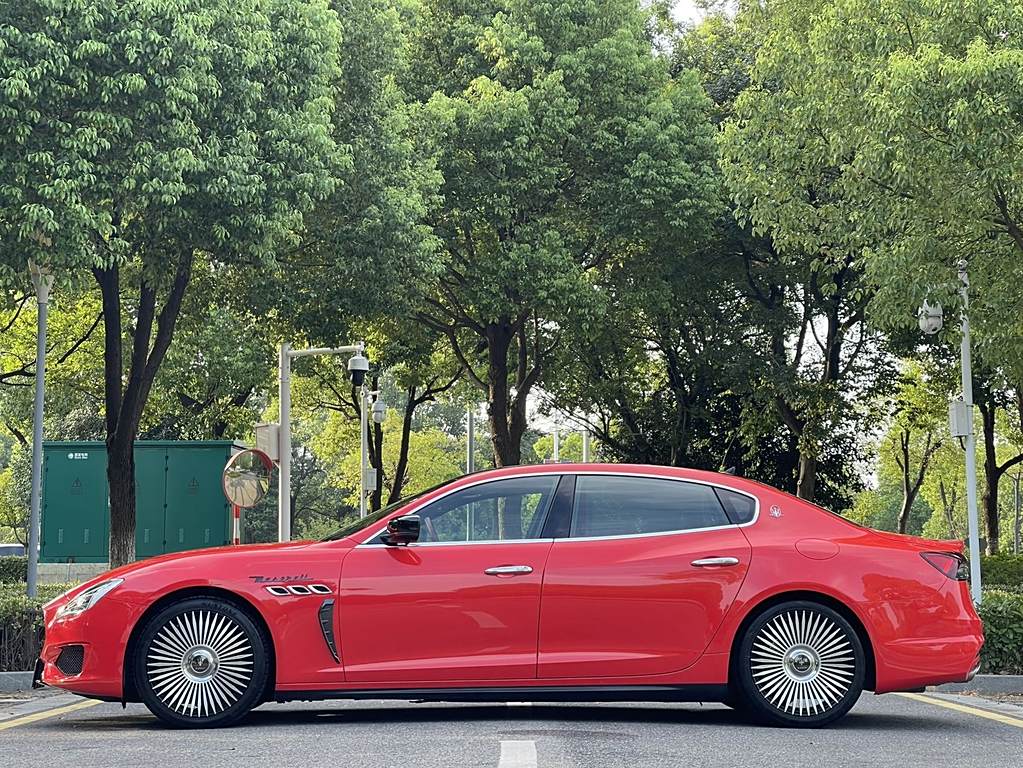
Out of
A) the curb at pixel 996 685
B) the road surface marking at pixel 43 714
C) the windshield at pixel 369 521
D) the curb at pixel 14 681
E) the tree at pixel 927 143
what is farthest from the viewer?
the tree at pixel 927 143

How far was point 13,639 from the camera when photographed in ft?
40.0

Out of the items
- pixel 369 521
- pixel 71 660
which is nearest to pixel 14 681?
pixel 71 660

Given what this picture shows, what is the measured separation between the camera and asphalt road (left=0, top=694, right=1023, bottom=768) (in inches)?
277

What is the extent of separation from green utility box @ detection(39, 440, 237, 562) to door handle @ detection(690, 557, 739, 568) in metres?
23.4

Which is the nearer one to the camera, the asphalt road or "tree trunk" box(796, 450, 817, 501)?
the asphalt road

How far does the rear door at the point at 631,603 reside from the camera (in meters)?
8.38

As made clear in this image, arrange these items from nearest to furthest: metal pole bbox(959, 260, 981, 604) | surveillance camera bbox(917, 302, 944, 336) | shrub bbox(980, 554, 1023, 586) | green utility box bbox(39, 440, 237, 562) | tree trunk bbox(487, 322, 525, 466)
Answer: metal pole bbox(959, 260, 981, 604), surveillance camera bbox(917, 302, 944, 336), shrub bbox(980, 554, 1023, 586), green utility box bbox(39, 440, 237, 562), tree trunk bbox(487, 322, 525, 466)

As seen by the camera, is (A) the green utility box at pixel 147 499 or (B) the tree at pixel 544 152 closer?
(B) the tree at pixel 544 152

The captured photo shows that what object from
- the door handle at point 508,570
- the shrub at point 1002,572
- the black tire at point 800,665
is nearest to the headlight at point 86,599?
the door handle at point 508,570

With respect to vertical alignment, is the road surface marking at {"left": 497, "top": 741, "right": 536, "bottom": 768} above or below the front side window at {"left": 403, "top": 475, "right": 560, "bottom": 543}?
below

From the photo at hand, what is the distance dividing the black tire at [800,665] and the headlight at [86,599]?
139 inches

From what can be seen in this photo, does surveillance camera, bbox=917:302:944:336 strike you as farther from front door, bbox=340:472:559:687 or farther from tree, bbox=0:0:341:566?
front door, bbox=340:472:559:687

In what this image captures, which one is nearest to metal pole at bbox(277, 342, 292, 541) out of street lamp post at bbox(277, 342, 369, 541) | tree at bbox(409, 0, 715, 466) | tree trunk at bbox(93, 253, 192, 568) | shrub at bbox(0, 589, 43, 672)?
street lamp post at bbox(277, 342, 369, 541)

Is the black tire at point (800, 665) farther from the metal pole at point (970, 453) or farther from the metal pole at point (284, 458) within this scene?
the metal pole at point (284, 458)
